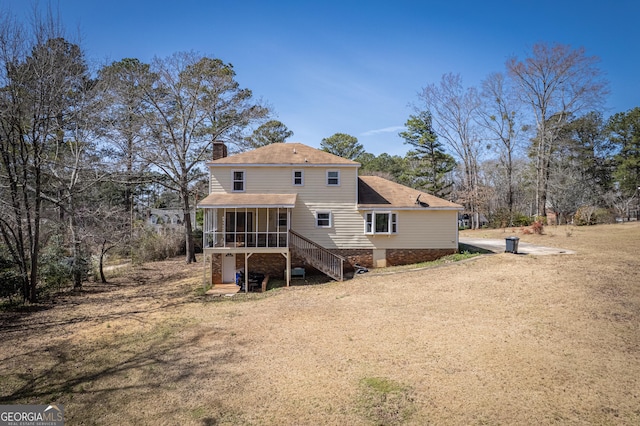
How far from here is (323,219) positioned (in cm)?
1925

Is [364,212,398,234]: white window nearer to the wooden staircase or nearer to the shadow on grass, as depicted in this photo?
the wooden staircase

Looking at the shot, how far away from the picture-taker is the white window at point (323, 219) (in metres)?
19.2

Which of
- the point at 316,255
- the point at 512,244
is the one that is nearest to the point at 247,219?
the point at 316,255

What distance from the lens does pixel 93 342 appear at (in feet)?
33.1

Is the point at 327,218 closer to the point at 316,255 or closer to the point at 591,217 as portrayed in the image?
the point at 316,255

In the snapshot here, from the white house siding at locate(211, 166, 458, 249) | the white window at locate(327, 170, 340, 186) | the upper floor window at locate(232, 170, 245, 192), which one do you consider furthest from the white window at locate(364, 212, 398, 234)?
the upper floor window at locate(232, 170, 245, 192)

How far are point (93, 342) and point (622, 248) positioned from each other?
77.4ft

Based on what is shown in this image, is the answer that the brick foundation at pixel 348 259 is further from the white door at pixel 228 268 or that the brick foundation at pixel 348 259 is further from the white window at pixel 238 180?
the white window at pixel 238 180

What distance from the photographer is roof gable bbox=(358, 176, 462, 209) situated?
19031 millimetres

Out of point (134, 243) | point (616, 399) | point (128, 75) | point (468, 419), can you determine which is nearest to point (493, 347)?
point (616, 399)

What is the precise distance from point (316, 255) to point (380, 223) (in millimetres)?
4376

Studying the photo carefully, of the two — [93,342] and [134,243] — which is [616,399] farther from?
[134,243]

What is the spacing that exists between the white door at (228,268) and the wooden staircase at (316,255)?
364 cm

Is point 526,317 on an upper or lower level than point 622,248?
lower
